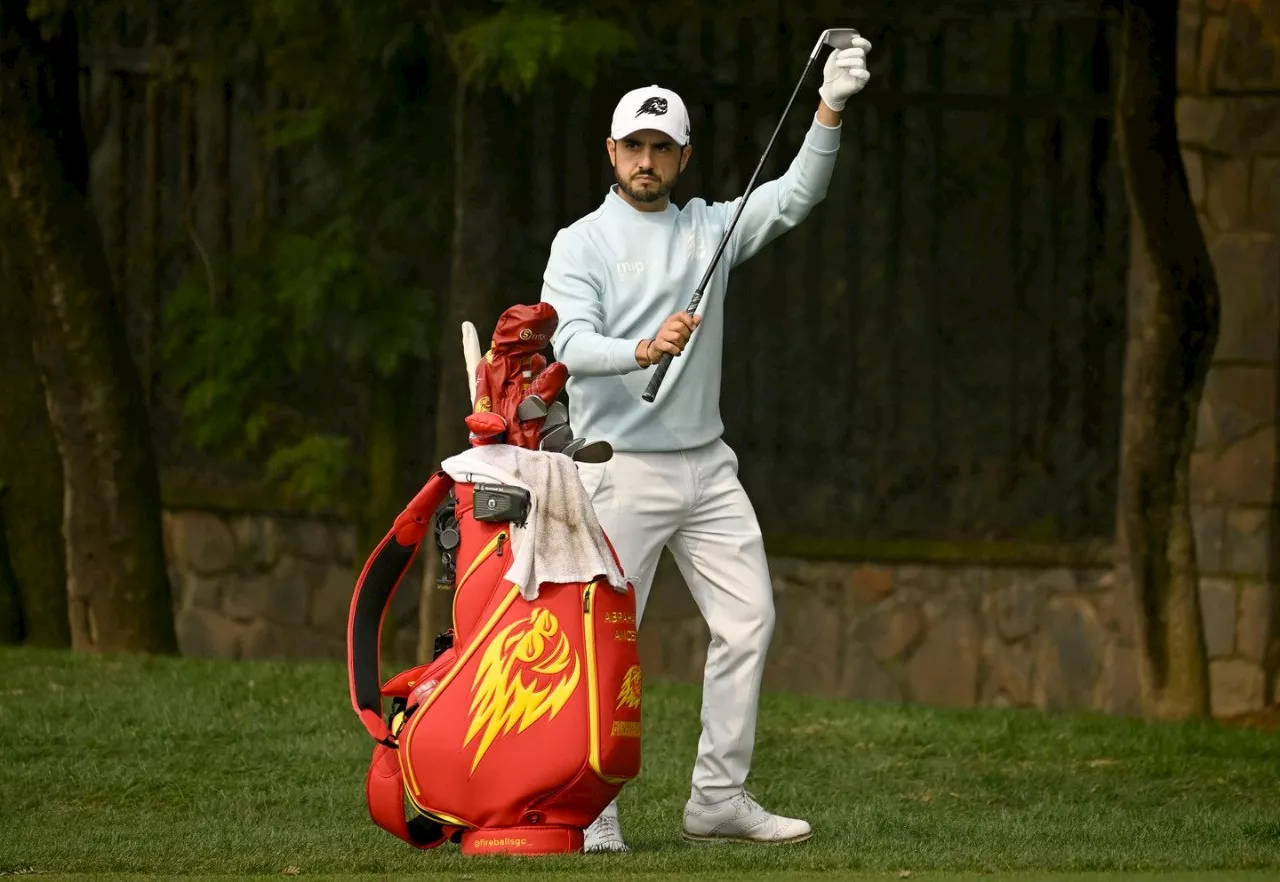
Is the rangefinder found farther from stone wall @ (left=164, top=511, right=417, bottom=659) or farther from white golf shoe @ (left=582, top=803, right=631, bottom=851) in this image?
stone wall @ (left=164, top=511, right=417, bottom=659)

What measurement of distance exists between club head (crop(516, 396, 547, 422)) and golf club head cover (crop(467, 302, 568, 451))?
11 millimetres

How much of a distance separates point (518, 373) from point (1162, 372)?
407 cm

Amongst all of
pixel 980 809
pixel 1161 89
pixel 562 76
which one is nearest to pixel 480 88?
pixel 562 76

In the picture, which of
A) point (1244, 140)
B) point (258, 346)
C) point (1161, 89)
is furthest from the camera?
point (258, 346)

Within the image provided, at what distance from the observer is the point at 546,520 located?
20.0ft

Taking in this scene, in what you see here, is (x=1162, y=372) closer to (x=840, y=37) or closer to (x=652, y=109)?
(x=840, y=37)

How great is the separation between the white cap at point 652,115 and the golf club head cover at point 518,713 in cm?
110

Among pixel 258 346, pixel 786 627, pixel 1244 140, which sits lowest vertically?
pixel 786 627

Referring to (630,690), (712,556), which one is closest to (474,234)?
(712,556)

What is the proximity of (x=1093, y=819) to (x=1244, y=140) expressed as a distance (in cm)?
382

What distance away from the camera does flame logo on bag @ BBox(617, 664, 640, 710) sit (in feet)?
20.0

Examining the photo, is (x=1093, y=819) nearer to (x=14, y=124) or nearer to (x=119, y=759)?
(x=119, y=759)

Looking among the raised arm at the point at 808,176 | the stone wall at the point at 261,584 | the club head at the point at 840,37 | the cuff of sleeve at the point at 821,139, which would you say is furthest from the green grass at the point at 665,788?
the club head at the point at 840,37

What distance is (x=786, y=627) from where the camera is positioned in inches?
437
